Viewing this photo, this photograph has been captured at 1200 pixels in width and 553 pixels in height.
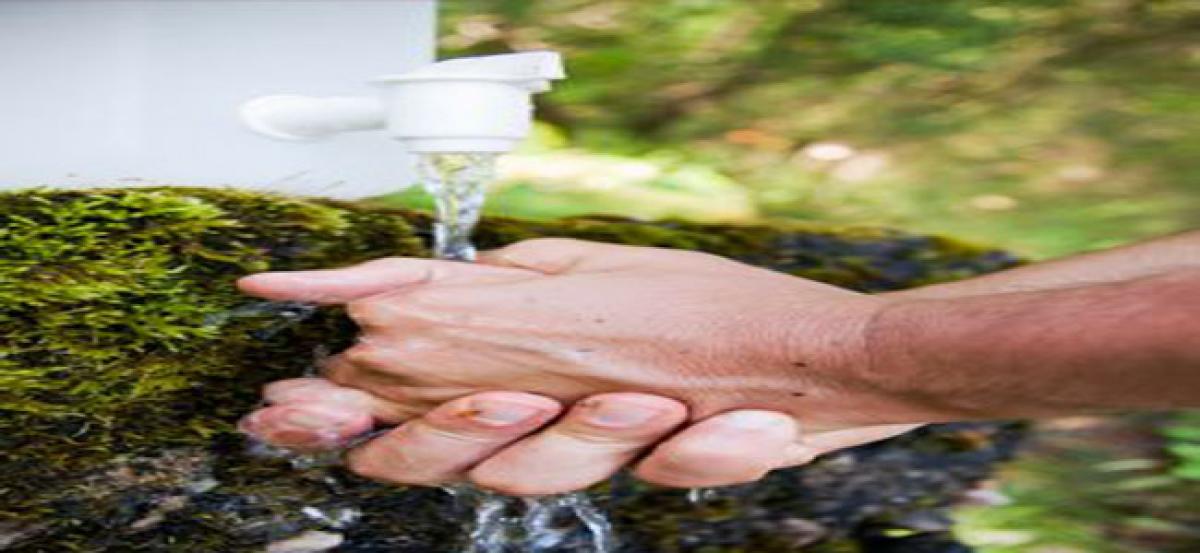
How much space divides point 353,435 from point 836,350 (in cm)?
40

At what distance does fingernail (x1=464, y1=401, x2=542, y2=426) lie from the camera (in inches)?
44.0

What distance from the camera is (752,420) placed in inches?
43.6

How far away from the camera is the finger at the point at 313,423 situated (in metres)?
1.19

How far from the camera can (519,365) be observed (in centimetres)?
114

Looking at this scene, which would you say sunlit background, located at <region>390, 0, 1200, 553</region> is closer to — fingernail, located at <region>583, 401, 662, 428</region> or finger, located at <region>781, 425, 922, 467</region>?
finger, located at <region>781, 425, 922, 467</region>

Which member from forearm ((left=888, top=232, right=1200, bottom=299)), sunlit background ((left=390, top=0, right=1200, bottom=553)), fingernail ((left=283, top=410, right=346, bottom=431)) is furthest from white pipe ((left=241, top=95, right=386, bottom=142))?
forearm ((left=888, top=232, right=1200, bottom=299))

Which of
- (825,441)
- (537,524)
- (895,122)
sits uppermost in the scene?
(895,122)

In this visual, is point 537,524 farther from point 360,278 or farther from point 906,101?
point 906,101

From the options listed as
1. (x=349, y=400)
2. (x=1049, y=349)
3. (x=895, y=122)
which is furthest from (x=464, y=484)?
(x=895, y=122)

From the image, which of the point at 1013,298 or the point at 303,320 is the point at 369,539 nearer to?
the point at 303,320

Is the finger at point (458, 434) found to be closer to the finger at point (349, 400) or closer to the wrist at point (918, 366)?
the finger at point (349, 400)

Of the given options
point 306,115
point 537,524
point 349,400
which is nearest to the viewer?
point 349,400

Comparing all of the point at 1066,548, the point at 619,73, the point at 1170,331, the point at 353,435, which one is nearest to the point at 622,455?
the point at 353,435

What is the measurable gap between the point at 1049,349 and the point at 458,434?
0.44 meters
